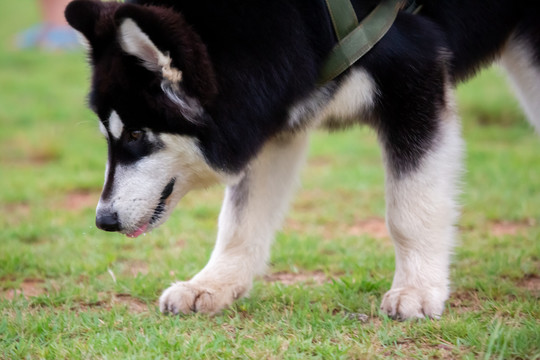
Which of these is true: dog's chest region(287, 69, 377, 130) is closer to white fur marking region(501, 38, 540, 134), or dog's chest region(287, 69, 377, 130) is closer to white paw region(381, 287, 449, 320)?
white paw region(381, 287, 449, 320)

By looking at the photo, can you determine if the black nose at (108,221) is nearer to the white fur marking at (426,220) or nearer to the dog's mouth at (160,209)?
the dog's mouth at (160,209)

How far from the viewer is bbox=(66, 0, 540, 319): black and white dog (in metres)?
2.87

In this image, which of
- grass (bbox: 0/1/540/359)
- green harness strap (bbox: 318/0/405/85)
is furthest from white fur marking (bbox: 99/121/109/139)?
green harness strap (bbox: 318/0/405/85)

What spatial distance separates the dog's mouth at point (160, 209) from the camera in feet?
10.1

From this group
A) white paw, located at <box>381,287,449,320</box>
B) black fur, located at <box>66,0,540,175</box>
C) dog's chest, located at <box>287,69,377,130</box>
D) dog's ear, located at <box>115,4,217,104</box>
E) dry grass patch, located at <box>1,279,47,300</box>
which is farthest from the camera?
dry grass patch, located at <box>1,279,47,300</box>

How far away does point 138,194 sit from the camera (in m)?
2.99

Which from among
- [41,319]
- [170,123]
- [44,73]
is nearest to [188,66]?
[170,123]

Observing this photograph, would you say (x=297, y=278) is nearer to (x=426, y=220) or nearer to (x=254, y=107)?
(x=426, y=220)

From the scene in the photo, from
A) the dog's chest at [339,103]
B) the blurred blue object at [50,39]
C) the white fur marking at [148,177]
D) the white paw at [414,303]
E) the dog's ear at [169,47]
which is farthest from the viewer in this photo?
the blurred blue object at [50,39]

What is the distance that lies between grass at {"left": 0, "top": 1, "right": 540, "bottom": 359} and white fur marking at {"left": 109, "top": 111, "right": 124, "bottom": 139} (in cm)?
41

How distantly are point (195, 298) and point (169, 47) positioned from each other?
1170 millimetres

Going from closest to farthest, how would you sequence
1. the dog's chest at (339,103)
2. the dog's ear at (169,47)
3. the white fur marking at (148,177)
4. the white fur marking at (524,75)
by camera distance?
the dog's ear at (169,47) → the white fur marking at (148,177) → the dog's chest at (339,103) → the white fur marking at (524,75)

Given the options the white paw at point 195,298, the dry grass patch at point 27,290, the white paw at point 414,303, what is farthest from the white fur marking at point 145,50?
the dry grass patch at point 27,290

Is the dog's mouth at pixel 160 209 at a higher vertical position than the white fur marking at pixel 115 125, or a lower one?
lower
